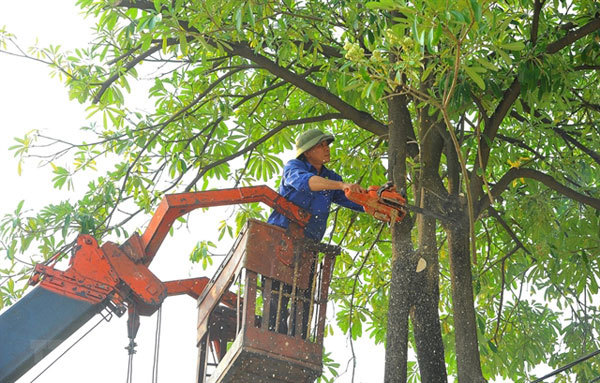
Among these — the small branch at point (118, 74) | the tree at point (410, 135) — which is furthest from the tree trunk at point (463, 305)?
the small branch at point (118, 74)

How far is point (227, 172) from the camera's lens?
7.99 meters

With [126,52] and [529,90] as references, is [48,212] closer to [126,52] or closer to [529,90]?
[126,52]

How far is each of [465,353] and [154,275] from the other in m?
2.16

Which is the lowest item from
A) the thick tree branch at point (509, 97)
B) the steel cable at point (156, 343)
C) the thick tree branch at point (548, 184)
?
the steel cable at point (156, 343)

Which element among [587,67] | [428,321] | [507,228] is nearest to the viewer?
[428,321]

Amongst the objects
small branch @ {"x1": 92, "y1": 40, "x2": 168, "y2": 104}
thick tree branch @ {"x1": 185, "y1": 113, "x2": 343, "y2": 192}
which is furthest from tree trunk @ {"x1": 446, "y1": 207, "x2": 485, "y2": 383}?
small branch @ {"x1": 92, "y1": 40, "x2": 168, "y2": 104}

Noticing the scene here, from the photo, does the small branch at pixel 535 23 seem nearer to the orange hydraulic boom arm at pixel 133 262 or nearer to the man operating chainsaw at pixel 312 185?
the man operating chainsaw at pixel 312 185

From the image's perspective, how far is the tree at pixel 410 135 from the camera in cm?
572

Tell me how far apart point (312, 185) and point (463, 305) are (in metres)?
1.46

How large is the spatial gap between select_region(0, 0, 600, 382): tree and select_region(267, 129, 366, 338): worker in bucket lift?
511 mm

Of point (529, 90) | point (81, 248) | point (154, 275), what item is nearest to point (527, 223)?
point (529, 90)

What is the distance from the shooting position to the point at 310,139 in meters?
6.09

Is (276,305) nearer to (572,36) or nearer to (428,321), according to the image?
(428,321)

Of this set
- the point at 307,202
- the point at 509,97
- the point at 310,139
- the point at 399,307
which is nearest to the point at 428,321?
the point at 399,307
